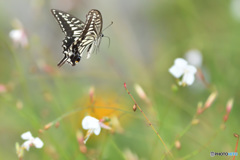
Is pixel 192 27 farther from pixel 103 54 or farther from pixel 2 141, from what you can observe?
pixel 2 141

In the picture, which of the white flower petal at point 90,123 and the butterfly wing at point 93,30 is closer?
the white flower petal at point 90,123

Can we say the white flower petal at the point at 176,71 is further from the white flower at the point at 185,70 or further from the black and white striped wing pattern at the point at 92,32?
the black and white striped wing pattern at the point at 92,32

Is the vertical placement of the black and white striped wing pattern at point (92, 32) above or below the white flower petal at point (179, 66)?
above

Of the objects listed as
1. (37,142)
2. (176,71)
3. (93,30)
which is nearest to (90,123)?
(37,142)

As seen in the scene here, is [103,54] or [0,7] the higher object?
[0,7]

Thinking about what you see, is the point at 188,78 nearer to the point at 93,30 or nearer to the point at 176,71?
the point at 176,71

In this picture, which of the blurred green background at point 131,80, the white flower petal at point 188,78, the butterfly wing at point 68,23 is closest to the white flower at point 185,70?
the white flower petal at point 188,78

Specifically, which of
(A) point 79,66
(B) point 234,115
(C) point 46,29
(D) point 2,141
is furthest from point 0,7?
(B) point 234,115
